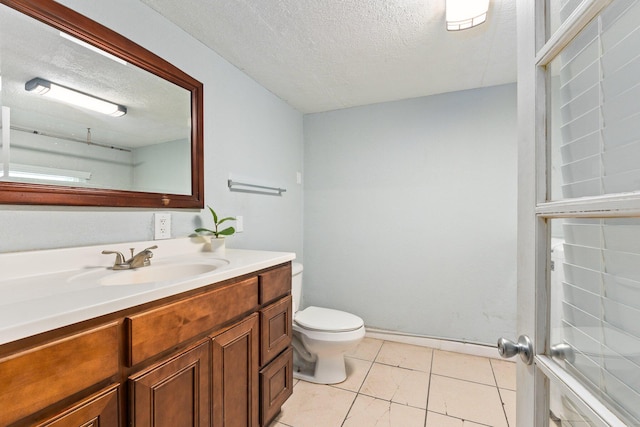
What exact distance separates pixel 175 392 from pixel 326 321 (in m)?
1.13

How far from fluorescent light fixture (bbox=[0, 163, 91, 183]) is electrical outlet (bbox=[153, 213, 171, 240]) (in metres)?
0.32

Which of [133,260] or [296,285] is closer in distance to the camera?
[133,260]

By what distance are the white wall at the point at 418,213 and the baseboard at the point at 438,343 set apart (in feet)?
0.15

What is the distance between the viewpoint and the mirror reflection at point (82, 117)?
0.96 metres

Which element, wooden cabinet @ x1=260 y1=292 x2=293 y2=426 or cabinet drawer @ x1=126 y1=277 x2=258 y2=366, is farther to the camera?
wooden cabinet @ x1=260 y1=292 x2=293 y2=426

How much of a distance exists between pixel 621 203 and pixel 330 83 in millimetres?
2040

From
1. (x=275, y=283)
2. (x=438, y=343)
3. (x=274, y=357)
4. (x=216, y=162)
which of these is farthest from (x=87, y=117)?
(x=438, y=343)

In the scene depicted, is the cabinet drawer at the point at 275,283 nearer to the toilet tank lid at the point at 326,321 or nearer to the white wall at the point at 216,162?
the toilet tank lid at the point at 326,321

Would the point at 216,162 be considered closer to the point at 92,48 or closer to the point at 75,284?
the point at 92,48

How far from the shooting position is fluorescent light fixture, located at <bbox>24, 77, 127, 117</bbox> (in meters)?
1.01

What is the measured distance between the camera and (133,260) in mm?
1155

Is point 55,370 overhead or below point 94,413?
overhead

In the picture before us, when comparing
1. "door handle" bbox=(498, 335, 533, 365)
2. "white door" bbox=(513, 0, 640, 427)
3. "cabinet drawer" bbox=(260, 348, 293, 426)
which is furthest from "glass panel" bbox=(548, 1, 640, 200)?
"cabinet drawer" bbox=(260, 348, 293, 426)

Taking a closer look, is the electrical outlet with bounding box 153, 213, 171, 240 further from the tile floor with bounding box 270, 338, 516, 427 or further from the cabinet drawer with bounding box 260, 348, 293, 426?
the tile floor with bounding box 270, 338, 516, 427
